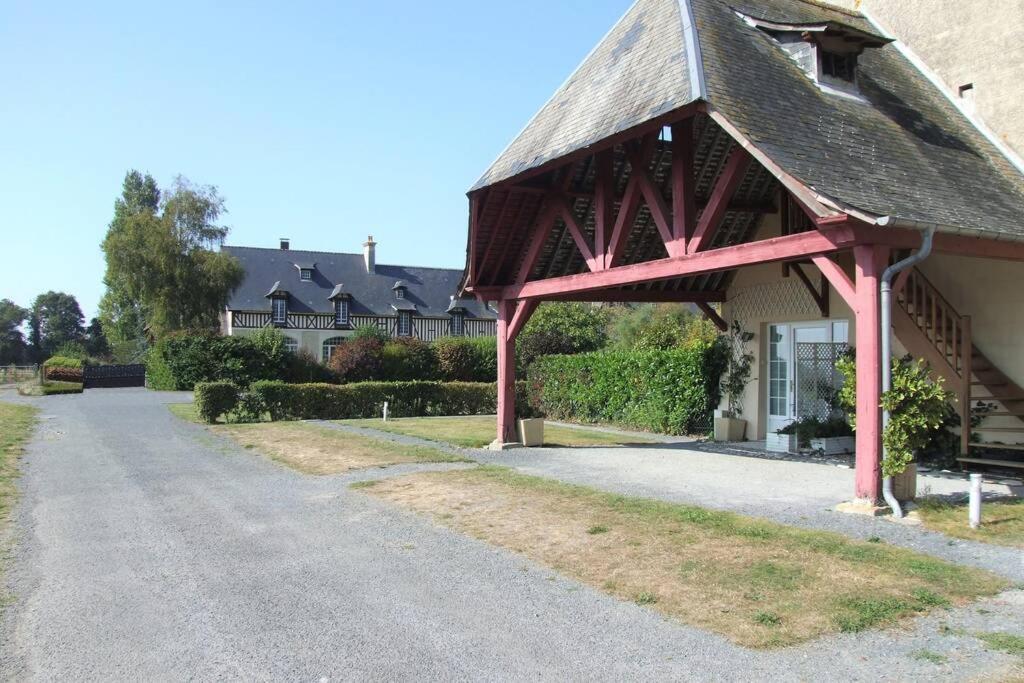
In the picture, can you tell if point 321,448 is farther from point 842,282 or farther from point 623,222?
point 842,282

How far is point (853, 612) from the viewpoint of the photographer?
4879mm

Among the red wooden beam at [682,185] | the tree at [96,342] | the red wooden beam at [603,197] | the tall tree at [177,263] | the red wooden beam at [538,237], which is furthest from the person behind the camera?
the tree at [96,342]

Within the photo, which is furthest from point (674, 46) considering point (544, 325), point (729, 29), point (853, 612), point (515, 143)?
point (544, 325)

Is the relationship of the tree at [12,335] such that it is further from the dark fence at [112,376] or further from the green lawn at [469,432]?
the green lawn at [469,432]

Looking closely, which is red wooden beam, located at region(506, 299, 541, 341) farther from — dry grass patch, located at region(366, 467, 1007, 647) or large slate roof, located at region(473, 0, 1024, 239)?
dry grass patch, located at region(366, 467, 1007, 647)

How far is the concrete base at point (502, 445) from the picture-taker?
14.4m

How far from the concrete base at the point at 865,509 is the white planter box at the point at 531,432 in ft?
24.7

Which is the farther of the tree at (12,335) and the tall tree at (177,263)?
the tree at (12,335)

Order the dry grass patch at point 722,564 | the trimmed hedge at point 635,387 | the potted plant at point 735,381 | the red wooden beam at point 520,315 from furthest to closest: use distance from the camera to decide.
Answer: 1. the trimmed hedge at point 635,387
2. the potted plant at point 735,381
3. the red wooden beam at point 520,315
4. the dry grass patch at point 722,564

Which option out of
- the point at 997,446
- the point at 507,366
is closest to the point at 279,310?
the point at 507,366

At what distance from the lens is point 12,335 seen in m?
88.9

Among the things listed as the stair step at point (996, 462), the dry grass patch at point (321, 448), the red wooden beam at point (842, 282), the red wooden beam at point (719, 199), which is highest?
the red wooden beam at point (719, 199)

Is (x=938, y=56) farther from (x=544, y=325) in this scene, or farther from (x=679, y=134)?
(x=544, y=325)

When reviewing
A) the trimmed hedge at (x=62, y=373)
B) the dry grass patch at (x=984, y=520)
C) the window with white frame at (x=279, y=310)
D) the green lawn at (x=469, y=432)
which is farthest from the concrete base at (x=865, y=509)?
the trimmed hedge at (x=62, y=373)
